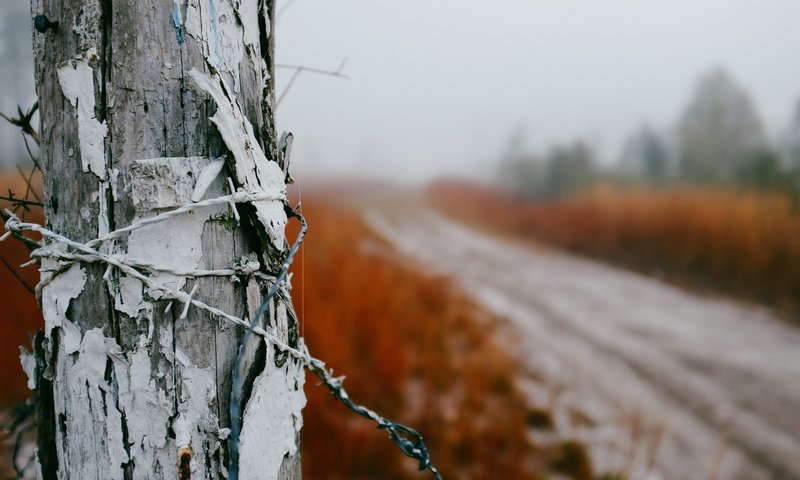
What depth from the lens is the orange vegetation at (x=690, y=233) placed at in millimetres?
7219

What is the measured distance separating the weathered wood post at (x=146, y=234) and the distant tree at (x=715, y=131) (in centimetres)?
1456

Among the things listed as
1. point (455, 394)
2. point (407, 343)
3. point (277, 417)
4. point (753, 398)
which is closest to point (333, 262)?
point (407, 343)

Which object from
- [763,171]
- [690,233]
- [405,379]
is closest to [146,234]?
[405,379]

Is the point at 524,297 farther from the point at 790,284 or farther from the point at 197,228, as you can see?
the point at 197,228

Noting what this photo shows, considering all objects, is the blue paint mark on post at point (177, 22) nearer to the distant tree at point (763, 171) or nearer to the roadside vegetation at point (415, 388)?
the roadside vegetation at point (415, 388)

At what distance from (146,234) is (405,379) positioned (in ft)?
10.1

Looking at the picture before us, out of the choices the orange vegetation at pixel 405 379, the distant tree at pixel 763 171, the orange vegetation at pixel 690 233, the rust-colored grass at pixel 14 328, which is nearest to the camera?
the orange vegetation at pixel 405 379

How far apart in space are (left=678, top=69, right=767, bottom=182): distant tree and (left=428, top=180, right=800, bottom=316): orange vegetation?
2377mm

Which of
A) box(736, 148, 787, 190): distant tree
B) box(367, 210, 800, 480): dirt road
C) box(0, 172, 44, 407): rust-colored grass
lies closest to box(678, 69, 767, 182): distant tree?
box(736, 148, 787, 190): distant tree

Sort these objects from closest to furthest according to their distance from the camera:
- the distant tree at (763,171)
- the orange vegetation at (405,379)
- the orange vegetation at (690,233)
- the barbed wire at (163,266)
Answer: the barbed wire at (163,266)
the orange vegetation at (405,379)
the orange vegetation at (690,233)
the distant tree at (763,171)

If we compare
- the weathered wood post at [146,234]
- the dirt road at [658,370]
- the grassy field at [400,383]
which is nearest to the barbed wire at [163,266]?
the weathered wood post at [146,234]

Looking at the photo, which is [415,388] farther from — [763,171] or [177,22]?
[763,171]

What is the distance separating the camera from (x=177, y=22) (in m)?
0.66

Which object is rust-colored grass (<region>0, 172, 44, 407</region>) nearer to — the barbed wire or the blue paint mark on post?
the barbed wire
